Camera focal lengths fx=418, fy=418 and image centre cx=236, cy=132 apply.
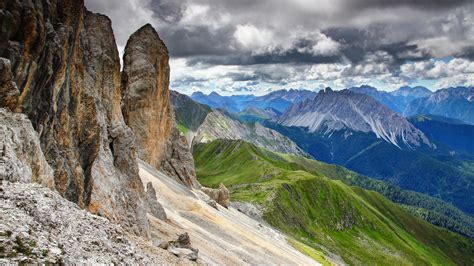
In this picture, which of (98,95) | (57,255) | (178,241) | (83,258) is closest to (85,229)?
(83,258)

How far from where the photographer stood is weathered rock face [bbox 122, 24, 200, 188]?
100938 mm

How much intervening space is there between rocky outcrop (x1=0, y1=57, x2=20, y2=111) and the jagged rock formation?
756 cm

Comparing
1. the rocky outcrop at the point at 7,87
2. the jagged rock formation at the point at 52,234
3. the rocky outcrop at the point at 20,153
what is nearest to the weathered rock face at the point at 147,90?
the rocky outcrop at the point at 20,153

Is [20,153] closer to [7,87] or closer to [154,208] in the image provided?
[7,87]

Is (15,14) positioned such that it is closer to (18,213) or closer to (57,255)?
(18,213)

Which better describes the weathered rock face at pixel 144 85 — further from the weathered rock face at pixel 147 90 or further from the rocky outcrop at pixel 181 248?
the rocky outcrop at pixel 181 248

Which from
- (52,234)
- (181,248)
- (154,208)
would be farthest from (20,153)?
(154,208)

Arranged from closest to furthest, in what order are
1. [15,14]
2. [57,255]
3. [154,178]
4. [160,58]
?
[57,255] → [15,14] → [154,178] → [160,58]

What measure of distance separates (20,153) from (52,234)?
880cm

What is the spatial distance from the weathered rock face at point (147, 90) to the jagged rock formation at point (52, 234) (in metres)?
74.2

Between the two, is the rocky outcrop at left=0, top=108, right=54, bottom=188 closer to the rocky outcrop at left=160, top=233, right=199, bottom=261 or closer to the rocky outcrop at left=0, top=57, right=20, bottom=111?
the rocky outcrop at left=0, top=57, right=20, bottom=111

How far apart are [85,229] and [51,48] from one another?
729 inches

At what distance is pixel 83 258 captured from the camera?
74.1 ft

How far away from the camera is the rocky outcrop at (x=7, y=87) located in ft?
97.8
